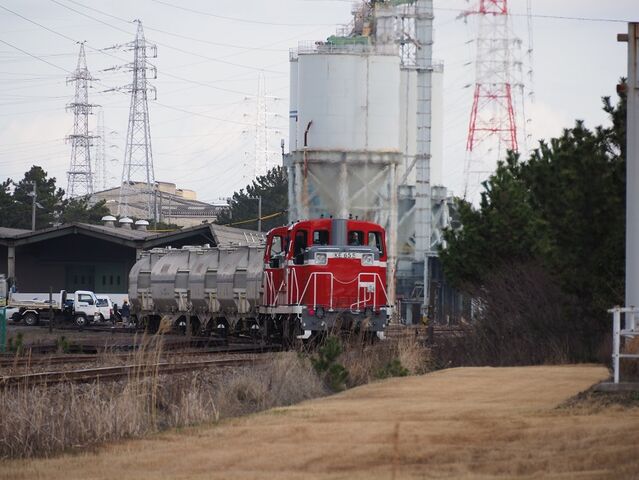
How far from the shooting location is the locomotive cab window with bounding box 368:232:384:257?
3406 centimetres

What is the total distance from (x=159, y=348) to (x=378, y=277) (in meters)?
14.7

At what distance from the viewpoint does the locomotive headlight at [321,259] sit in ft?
107

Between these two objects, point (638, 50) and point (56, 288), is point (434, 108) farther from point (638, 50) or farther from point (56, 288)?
point (638, 50)

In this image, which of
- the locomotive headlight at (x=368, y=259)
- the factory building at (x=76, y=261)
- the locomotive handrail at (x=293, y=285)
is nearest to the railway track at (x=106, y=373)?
the locomotive handrail at (x=293, y=285)

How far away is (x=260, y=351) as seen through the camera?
113ft

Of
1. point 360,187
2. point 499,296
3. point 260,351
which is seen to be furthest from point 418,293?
point 499,296

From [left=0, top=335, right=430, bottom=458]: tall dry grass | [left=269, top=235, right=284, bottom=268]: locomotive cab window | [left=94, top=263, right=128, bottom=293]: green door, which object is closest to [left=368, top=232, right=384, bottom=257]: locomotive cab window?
[left=269, top=235, right=284, bottom=268]: locomotive cab window

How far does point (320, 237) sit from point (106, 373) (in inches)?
439

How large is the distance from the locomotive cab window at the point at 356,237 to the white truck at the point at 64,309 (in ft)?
95.4

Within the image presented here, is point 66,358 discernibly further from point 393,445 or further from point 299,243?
point 393,445

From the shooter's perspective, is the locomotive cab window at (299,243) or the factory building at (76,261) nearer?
the locomotive cab window at (299,243)

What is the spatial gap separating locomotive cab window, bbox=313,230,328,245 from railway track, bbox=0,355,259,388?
6675mm

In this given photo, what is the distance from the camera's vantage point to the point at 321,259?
3269 cm

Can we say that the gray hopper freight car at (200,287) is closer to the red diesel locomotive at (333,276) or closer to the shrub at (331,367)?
the red diesel locomotive at (333,276)
